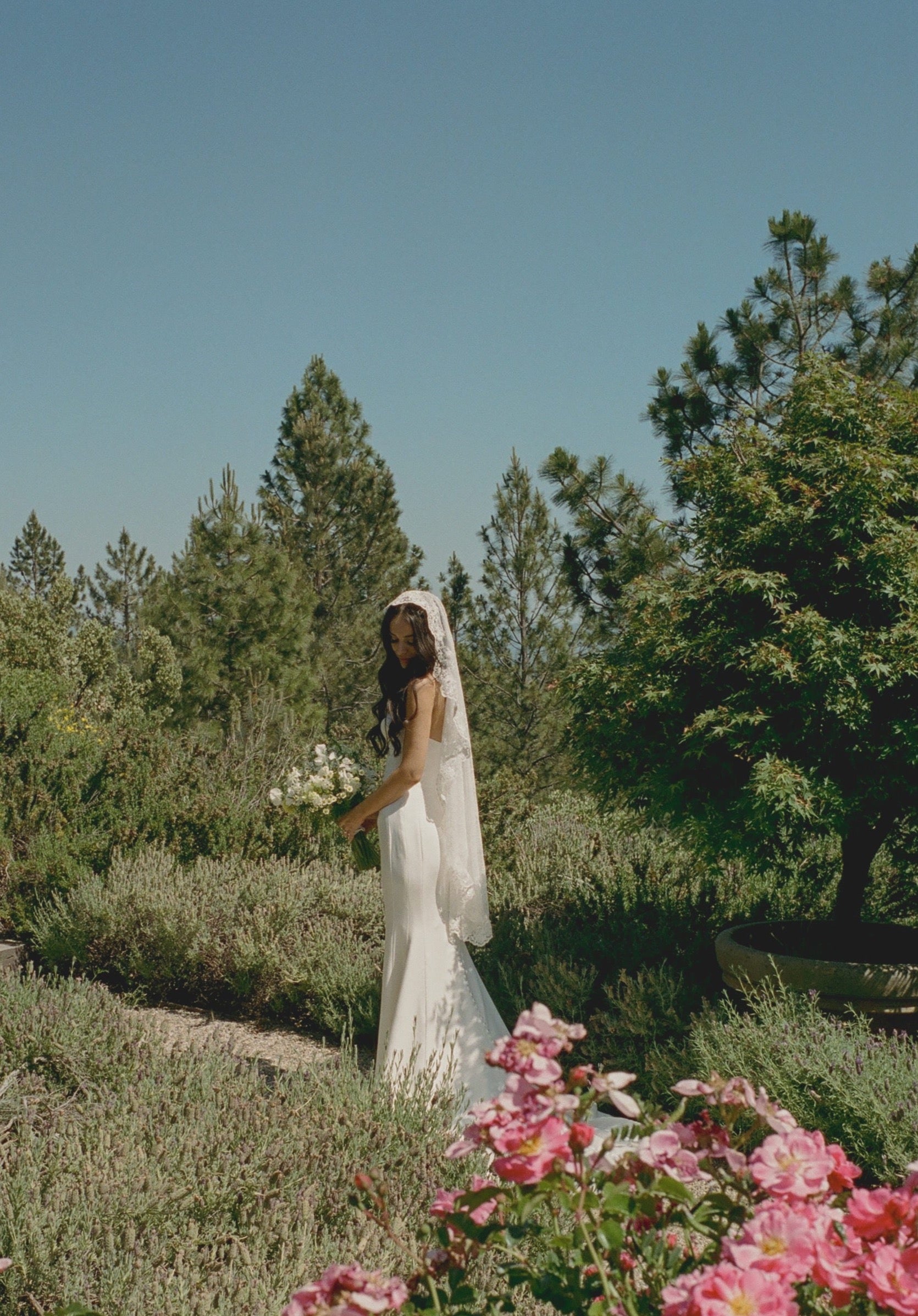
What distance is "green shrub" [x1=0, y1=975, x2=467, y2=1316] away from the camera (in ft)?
7.22

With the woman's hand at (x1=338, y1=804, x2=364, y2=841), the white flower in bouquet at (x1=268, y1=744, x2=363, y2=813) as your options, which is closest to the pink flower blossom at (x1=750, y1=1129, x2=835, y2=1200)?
the woman's hand at (x1=338, y1=804, x2=364, y2=841)

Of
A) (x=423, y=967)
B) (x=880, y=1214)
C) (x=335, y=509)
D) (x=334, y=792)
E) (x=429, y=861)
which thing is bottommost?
(x=423, y=967)

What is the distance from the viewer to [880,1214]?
114 cm

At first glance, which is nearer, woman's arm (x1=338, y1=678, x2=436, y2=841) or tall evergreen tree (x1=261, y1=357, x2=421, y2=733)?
woman's arm (x1=338, y1=678, x2=436, y2=841)

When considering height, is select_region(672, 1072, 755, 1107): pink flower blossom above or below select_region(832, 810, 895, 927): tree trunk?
below

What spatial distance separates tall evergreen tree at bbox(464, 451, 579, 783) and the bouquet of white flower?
12755 millimetres

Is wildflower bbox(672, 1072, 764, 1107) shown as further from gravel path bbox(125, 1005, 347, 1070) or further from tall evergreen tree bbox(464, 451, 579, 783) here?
tall evergreen tree bbox(464, 451, 579, 783)

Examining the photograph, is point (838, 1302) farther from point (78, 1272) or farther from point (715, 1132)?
point (78, 1272)

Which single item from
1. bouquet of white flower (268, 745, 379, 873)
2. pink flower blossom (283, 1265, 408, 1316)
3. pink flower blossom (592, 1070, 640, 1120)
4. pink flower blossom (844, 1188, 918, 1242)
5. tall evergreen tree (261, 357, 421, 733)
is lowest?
pink flower blossom (283, 1265, 408, 1316)

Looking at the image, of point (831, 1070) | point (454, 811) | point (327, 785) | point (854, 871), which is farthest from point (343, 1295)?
point (854, 871)

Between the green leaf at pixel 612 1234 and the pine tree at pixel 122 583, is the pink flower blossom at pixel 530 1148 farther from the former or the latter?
the pine tree at pixel 122 583

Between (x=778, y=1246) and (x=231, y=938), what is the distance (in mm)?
4769

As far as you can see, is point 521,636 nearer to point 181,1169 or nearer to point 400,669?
point 400,669

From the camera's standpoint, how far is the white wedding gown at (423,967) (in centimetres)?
402
